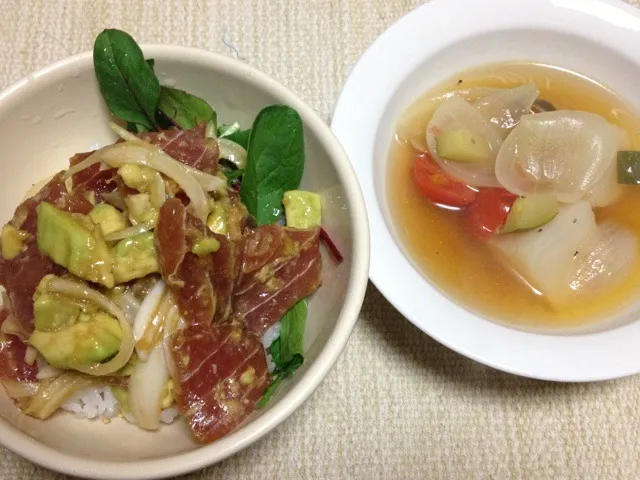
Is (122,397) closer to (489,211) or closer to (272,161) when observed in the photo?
(272,161)

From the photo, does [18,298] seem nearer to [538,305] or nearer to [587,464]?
[538,305]

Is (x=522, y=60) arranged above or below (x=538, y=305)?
above

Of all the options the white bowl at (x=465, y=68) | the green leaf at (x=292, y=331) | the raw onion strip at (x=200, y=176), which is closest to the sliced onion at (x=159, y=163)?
the raw onion strip at (x=200, y=176)

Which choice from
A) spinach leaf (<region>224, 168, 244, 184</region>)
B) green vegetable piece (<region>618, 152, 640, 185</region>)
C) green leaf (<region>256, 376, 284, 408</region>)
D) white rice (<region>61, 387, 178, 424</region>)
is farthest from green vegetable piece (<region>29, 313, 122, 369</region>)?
green vegetable piece (<region>618, 152, 640, 185</region>)

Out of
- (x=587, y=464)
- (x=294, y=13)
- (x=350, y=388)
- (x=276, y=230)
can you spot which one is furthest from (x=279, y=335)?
(x=294, y=13)

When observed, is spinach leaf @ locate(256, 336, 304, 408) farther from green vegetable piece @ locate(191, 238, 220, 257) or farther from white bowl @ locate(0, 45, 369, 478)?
green vegetable piece @ locate(191, 238, 220, 257)

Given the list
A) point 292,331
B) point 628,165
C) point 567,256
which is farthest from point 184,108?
point 628,165
